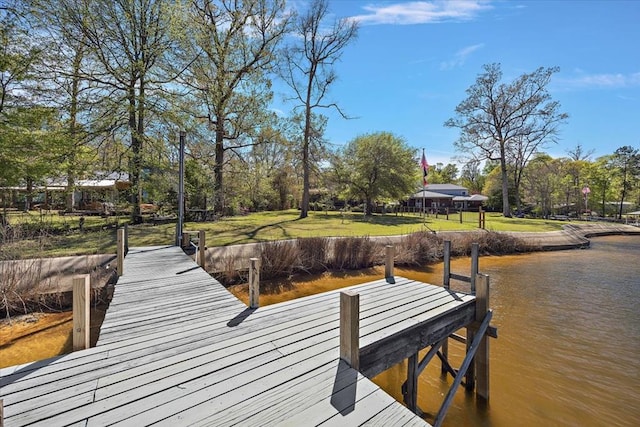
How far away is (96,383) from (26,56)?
1480cm

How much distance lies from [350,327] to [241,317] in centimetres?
184

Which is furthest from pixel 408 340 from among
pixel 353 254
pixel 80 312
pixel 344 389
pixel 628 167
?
pixel 628 167

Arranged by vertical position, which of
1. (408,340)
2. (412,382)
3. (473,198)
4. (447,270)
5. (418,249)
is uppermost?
(473,198)

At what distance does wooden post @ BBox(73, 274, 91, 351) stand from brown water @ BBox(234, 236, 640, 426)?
4328 millimetres

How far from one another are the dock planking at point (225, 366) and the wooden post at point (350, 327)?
10cm

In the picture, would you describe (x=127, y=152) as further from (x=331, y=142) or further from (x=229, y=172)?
(x=331, y=142)

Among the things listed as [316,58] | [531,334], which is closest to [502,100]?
[316,58]

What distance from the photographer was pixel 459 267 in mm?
12969

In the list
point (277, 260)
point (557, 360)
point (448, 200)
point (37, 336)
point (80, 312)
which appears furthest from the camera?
point (448, 200)

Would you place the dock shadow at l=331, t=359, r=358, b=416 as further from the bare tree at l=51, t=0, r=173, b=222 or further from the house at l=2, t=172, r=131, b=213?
the house at l=2, t=172, r=131, b=213

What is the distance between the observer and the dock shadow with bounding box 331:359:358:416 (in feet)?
7.89

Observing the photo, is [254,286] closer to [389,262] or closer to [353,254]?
[389,262]

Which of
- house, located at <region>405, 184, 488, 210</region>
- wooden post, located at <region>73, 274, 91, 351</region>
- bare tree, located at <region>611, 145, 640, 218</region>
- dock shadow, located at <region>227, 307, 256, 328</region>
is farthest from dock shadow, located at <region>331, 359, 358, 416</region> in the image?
bare tree, located at <region>611, 145, 640, 218</region>

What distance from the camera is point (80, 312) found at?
3064 millimetres
